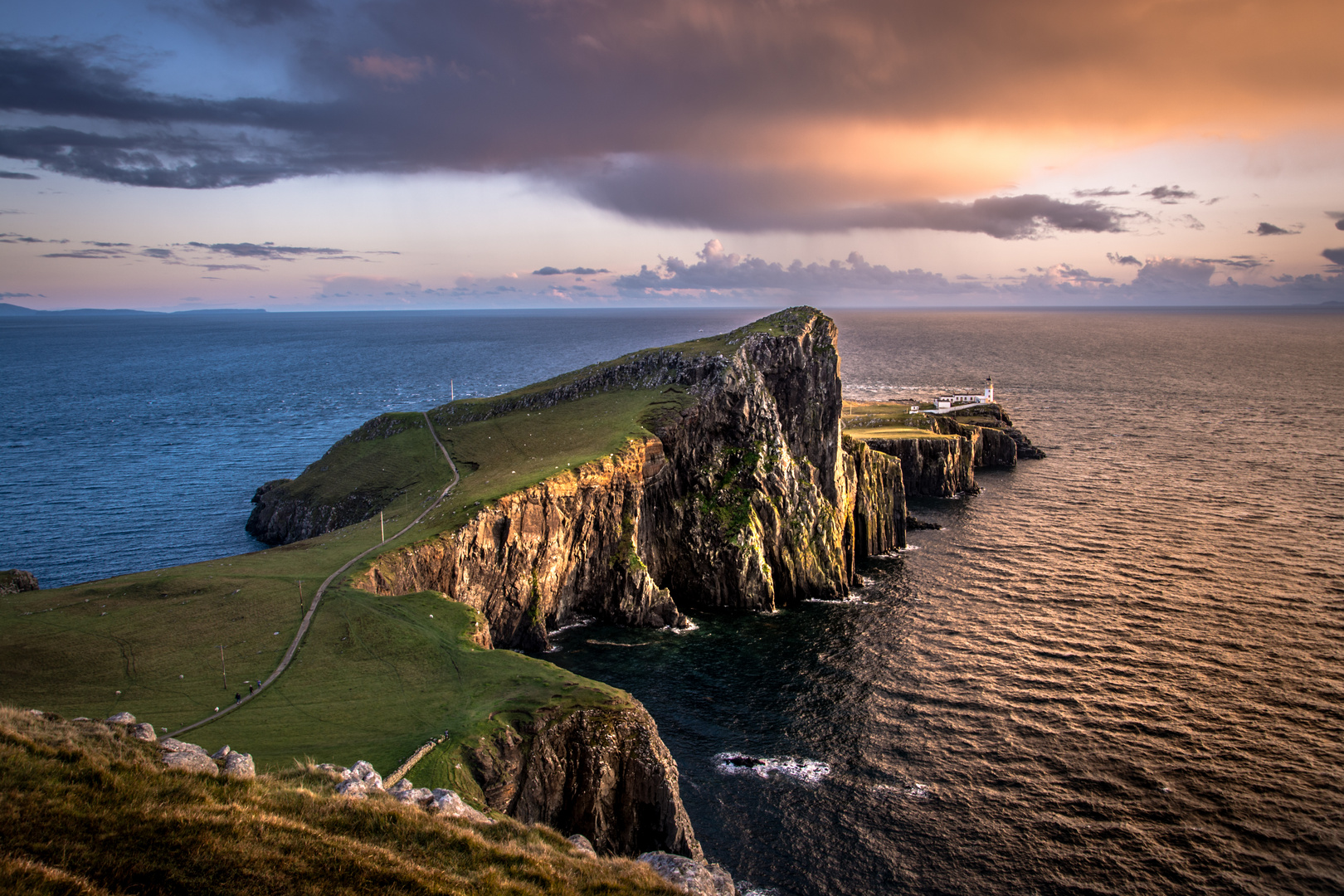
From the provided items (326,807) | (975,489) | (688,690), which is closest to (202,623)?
(326,807)

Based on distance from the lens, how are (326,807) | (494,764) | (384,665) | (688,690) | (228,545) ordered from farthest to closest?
1. (228,545)
2. (688,690)
3. (384,665)
4. (494,764)
5. (326,807)

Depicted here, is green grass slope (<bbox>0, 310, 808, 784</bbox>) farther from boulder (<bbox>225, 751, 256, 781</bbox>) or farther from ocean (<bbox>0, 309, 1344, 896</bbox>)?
ocean (<bbox>0, 309, 1344, 896</bbox>)

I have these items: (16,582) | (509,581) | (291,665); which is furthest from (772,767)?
(16,582)

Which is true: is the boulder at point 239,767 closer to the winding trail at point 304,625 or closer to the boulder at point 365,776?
the boulder at point 365,776

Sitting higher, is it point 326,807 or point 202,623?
point 326,807

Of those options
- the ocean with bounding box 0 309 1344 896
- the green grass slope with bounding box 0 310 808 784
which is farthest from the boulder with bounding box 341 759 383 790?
the ocean with bounding box 0 309 1344 896

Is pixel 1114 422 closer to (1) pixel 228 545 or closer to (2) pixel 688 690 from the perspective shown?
(2) pixel 688 690
